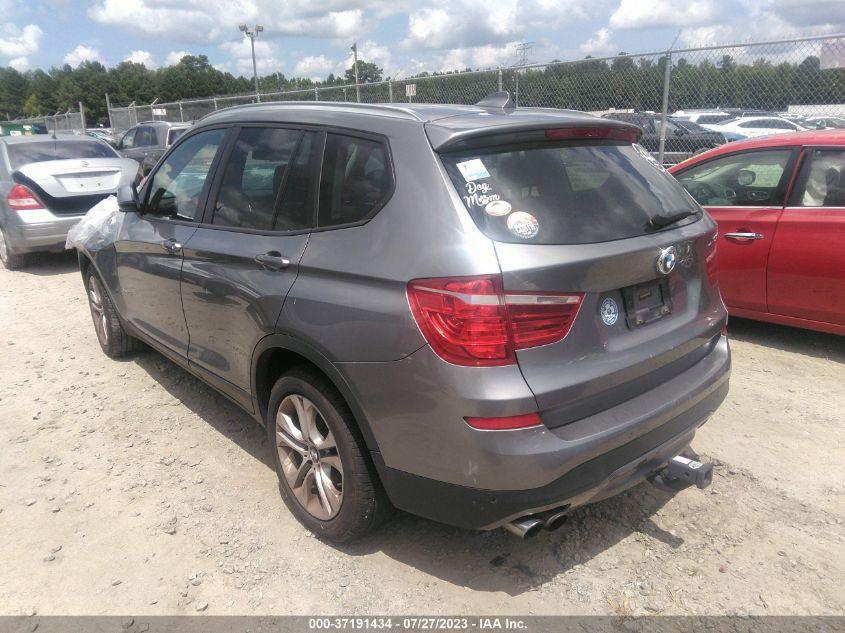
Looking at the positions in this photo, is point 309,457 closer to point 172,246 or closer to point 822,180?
point 172,246

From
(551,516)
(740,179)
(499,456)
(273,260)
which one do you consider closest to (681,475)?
(551,516)

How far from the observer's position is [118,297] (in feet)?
15.2

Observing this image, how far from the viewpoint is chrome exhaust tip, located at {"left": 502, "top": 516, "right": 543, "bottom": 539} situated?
2.33 metres

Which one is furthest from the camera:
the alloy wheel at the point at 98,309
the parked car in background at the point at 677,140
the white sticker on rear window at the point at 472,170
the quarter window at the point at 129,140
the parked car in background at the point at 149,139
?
the quarter window at the point at 129,140

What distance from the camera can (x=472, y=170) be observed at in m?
2.40

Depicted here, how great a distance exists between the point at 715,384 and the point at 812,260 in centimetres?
235

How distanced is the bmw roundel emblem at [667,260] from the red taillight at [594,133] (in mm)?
590

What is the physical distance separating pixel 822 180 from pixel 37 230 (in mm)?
8624

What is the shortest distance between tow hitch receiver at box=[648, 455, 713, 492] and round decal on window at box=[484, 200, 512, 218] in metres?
1.29

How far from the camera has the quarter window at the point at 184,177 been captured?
143 inches

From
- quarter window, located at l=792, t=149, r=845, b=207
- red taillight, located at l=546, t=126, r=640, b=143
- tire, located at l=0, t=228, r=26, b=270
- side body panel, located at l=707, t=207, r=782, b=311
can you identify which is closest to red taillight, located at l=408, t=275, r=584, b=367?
red taillight, located at l=546, t=126, r=640, b=143

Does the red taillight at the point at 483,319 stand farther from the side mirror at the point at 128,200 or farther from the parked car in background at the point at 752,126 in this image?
the parked car in background at the point at 752,126

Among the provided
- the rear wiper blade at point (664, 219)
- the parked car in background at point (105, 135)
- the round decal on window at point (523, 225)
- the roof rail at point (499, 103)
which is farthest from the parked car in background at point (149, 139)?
the round decal on window at point (523, 225)

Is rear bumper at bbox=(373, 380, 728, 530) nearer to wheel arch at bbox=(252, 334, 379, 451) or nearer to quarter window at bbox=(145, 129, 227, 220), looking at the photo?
wheel arch at bbox=(252, 334, 379, 451)
